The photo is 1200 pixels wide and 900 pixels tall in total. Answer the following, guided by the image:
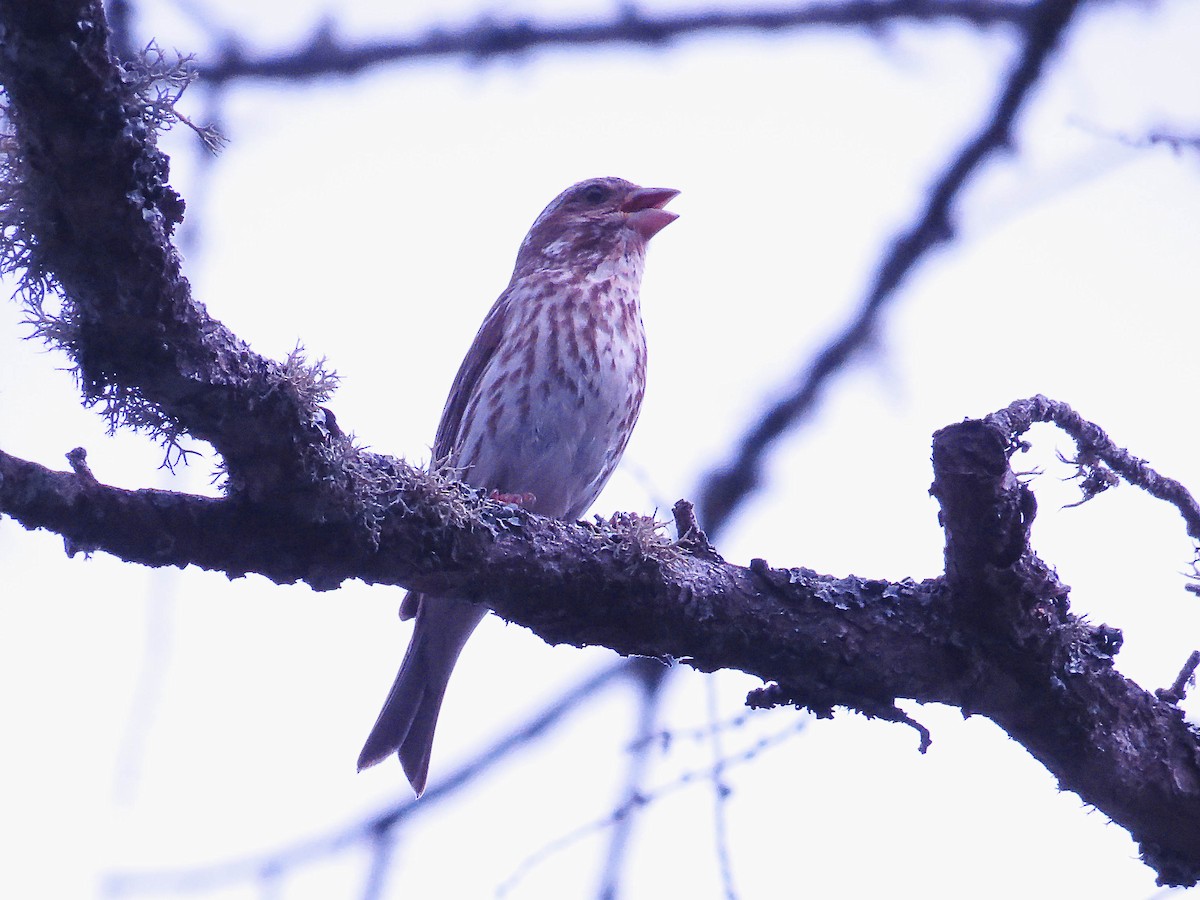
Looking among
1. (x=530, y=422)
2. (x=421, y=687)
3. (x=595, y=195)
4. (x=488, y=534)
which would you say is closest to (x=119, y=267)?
(x=488, y=534)

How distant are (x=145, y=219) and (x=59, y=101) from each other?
0.85 ft

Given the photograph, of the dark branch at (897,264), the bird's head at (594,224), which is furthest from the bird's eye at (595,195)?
the dark branch at (897,264)

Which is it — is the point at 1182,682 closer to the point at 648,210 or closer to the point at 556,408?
the point at 556,408

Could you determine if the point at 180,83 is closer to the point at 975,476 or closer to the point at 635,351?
the point at 975,476

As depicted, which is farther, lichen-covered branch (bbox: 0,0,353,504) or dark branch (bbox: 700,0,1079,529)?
dark branch (bbox: 700,0,1079,529)

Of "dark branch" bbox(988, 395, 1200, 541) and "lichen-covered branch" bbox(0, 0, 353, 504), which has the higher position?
"dark branch" bbox(988, 395, 1200, 541)

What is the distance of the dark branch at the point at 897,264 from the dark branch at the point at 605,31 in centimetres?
8

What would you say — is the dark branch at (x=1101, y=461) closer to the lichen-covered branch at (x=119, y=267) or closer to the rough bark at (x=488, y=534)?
the rough bark at (x=488, y=534)

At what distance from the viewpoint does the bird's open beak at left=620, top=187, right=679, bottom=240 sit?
248 inches

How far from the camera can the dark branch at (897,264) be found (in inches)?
109

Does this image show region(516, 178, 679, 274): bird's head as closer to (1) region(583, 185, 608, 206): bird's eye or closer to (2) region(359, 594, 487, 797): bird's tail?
(1) region(583, 185, 608, 206): bird's eye

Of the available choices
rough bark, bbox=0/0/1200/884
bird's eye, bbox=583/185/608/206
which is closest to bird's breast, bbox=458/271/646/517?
bird's eye, bbox=583/185/608/206

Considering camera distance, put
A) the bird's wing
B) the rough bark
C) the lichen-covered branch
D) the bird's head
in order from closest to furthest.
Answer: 1. the lichen-covered branch
2. the rough bark
3. the bird's wing
4. the bird's head

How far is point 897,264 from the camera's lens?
3.09 meters
